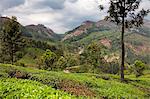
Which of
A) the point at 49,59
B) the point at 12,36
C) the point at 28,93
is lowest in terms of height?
the point at 28,93

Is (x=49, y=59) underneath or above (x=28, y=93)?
above

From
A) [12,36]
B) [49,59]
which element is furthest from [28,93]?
[49,59]

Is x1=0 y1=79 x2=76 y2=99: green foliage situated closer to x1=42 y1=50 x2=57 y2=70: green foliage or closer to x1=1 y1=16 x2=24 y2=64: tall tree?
x1=1 y1=16 x2=24 y2=64: tall tree

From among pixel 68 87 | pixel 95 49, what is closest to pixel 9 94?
pixel 68 87

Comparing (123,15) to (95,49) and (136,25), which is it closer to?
(136,25)

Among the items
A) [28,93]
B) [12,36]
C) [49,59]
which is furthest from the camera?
[49,59]

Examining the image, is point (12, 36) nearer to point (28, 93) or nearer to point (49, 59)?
point (49, 59)

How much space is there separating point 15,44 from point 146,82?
1475 inches

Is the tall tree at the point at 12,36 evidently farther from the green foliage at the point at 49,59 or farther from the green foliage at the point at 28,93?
the green foliage at the point at 28,93

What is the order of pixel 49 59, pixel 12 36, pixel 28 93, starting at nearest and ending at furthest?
pixel 28 93, pixel 12 36, pixel 49 59

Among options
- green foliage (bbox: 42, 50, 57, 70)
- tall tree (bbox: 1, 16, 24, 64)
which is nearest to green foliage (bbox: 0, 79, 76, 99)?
tall tree (bbox: 1, 16, 24, 64)

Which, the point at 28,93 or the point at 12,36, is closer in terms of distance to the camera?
the point at 28,93

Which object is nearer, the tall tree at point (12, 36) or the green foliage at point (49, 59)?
the tall tree at point (12, 36)

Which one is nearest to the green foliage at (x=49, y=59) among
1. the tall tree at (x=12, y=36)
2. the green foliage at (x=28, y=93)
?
the tall tree at (x=12, y=36)
